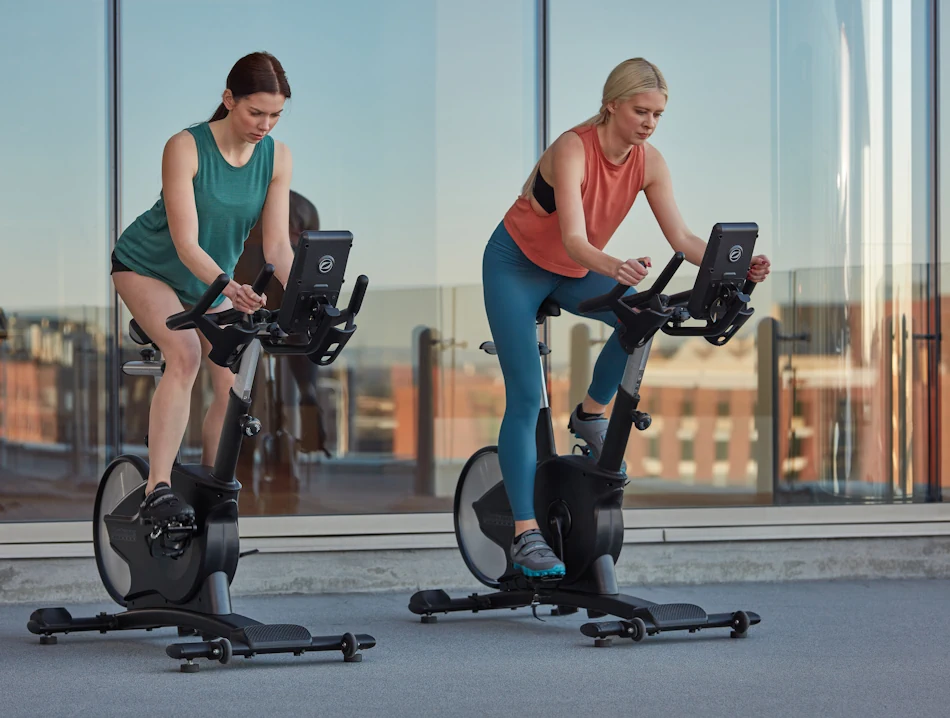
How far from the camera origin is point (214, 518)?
3.04 meters

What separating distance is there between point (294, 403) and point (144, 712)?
2.54m

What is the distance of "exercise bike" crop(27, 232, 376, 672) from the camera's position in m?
2.80

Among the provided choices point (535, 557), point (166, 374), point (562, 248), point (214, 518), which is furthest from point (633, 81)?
point (214, 518)

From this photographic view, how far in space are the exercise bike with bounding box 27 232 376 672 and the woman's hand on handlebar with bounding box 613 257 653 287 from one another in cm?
57

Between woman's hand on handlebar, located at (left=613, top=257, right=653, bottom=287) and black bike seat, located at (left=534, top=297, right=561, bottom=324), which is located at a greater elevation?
woman's hand on handlebar, located at (left=613, top=257, right=653, bottom=287)

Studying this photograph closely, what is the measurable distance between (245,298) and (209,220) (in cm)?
46

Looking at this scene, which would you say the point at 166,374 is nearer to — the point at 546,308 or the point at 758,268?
the point at 546,308

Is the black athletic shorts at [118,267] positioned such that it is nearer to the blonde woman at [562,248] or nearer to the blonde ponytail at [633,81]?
the blonde woman at [562,248]

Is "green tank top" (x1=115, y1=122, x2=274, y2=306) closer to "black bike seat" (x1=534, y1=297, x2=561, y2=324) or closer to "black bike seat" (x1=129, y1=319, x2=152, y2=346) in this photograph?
"black bike seat" (x1=129, y1=319, x2=152, y2=346)

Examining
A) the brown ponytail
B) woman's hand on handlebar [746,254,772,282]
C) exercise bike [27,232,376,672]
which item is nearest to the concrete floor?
exercise bike [27,232,376,672]

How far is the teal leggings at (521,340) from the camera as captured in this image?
336 centimetres

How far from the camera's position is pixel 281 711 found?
2.40 m

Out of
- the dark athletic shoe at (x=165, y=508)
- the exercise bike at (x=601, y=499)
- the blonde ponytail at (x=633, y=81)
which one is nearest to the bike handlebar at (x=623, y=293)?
the exercise bike at (x=601, y=499)

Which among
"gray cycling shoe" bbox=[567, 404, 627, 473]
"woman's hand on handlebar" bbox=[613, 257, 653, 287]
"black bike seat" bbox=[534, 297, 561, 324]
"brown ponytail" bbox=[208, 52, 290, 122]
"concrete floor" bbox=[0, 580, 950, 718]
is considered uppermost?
"brown ponytail" bbox=[208, 52, 290, 122]
